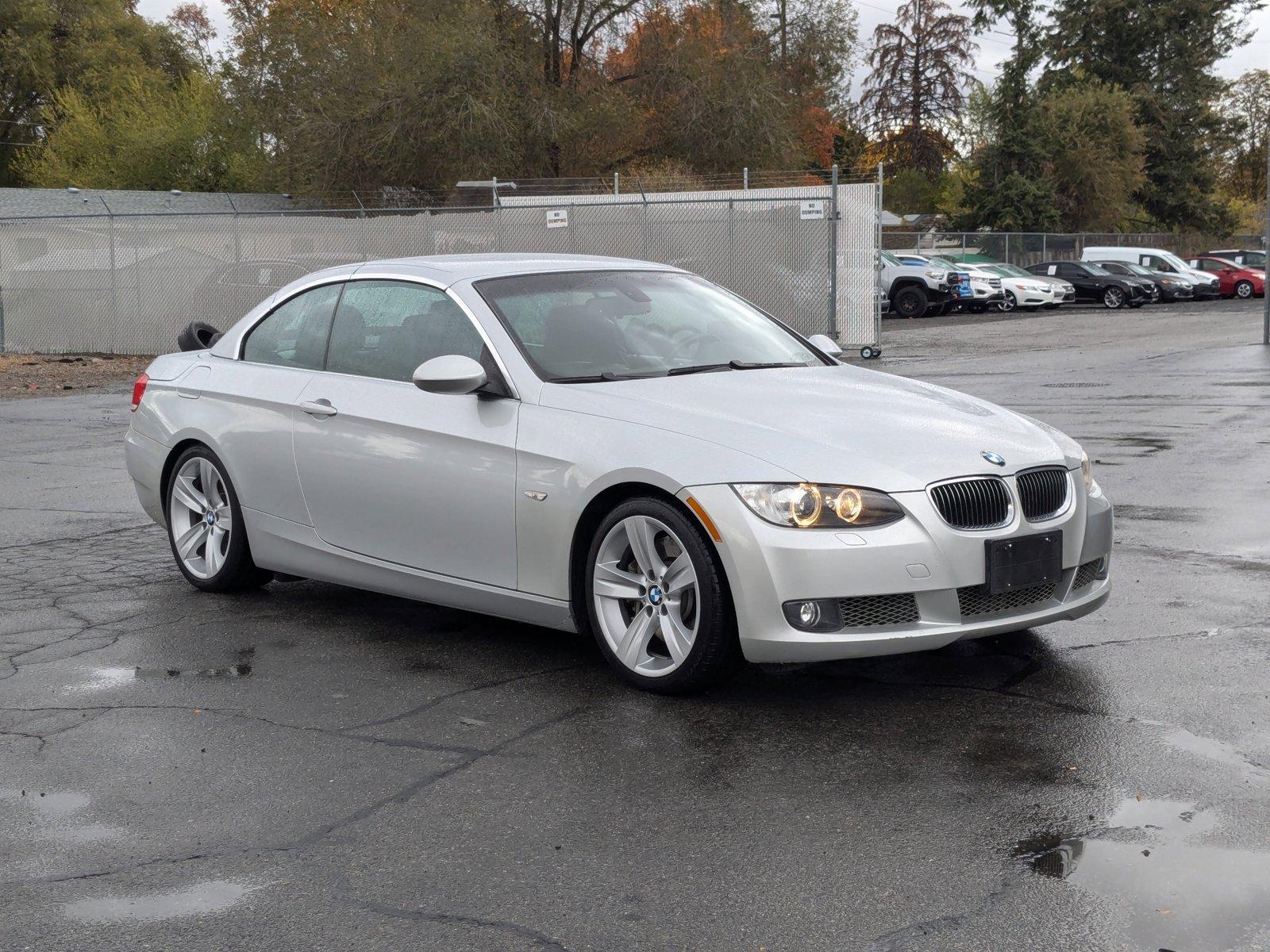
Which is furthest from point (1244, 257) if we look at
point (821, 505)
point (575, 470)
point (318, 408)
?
point (821, 505)

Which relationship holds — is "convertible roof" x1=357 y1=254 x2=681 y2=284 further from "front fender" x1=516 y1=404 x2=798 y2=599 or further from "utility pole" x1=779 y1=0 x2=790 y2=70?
"utility pole" x1=779 y1=0 x2=790 y2=70

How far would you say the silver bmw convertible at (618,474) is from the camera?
16.0 ft

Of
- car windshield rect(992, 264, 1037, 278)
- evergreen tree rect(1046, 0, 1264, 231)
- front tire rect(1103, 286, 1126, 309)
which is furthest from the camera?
evergreen tree rect(1046, 0, 1264, 231)

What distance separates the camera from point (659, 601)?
517cm

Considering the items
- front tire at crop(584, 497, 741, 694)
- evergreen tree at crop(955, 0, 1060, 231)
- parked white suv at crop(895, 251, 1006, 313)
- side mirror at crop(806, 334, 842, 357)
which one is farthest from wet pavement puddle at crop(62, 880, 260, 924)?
evergreen tree at crop(955, 0, 1060, 231)

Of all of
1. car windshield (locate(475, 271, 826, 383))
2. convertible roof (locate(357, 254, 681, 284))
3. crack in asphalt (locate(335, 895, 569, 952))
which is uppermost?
convertible roof (locate(357, 254, 681, 284))

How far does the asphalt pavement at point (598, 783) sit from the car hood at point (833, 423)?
31.6 inches

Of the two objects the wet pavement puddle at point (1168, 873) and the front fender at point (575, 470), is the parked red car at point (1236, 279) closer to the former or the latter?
the front fender at point (575, 470)

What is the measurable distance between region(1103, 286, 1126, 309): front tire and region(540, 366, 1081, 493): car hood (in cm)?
4018

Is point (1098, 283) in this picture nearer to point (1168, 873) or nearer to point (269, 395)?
point (269, 395)

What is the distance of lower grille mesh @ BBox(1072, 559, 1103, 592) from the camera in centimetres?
542

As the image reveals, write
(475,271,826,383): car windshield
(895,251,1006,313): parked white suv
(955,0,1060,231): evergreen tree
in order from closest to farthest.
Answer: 1. (475,271,826,383): car windshield
2. (895,251,1006,313): parked white suv
3. (955,0,1060,231): evergreen tree

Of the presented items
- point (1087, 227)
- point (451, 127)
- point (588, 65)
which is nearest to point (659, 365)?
point (451, 127)

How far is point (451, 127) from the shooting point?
37781 millimetres
